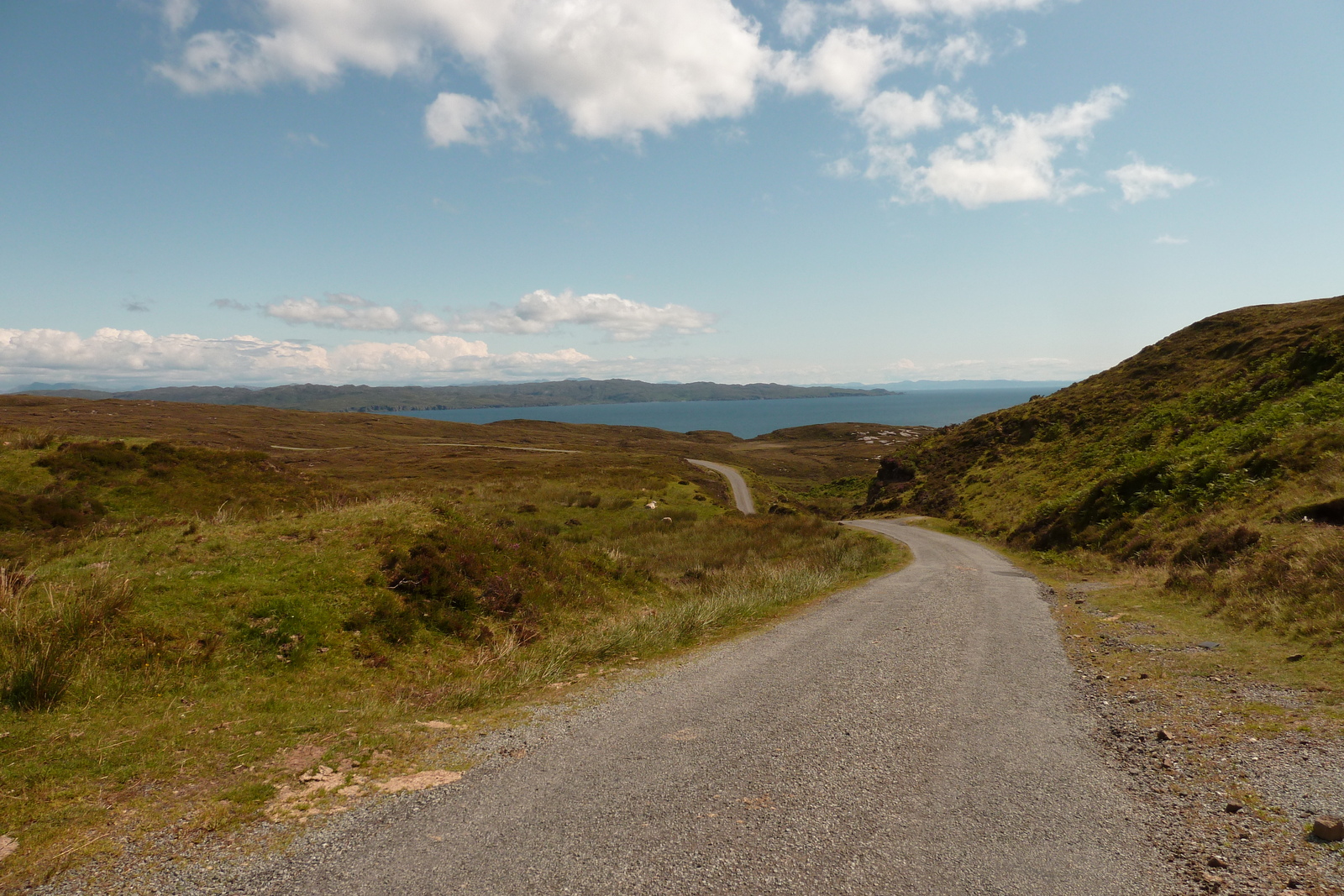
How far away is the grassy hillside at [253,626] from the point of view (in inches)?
238

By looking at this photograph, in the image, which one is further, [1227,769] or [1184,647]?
[1184,647]

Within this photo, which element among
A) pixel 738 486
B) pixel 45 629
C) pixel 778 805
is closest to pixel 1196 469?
pixel 778 805

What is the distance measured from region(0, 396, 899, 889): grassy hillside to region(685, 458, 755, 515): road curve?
3419 cm

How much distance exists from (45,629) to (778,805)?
10359 millimetres

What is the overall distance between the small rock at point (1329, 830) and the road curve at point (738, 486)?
2086 inches

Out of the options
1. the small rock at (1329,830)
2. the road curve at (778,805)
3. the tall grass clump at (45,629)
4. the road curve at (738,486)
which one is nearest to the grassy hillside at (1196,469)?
the small rock at (1329,830)

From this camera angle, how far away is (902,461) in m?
68.2

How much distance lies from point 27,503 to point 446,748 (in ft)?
58.9

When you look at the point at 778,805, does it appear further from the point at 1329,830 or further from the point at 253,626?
the point at 253,626

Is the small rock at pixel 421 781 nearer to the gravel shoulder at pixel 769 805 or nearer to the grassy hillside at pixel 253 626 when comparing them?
the gravel shoulder at pixel 769 805

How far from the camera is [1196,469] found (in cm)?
2419

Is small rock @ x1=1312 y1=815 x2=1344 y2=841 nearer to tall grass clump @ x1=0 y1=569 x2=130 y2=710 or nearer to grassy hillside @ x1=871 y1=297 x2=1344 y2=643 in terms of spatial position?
grassy hillside @ x1=871 y1=297 x2=1344 y2=643

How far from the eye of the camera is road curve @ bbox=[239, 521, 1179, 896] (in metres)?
4.73

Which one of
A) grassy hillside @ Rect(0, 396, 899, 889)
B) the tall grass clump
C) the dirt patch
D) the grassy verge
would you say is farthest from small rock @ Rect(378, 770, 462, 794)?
the grassy verge
